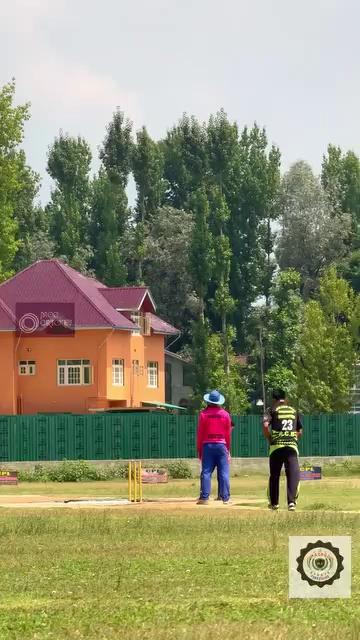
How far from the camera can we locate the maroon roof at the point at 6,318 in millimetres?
74500

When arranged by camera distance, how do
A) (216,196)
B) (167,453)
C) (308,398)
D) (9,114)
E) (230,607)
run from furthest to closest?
(216,196), (308,398), (9,114), (167,453), (230,607)

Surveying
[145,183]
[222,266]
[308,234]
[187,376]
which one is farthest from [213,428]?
[145,183]

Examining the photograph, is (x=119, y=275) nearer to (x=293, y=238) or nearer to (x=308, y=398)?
(x=293, y=238)

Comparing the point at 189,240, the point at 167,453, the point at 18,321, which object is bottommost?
the point at 167,453

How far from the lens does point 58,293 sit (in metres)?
76.2

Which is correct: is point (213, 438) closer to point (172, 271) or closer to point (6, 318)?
point (6, 318)

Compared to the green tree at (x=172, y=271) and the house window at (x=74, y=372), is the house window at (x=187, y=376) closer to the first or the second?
the green tree at (x=172, y=271)

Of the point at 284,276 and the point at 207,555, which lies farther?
the point at 284,276

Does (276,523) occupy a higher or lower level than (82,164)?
lower

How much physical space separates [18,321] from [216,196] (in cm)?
2750

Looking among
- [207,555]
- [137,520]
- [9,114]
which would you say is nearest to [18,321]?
[9,114]

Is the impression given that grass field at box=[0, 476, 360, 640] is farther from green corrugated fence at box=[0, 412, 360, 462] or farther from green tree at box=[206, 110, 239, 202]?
green tree at box=[206, 110, 239, 202]

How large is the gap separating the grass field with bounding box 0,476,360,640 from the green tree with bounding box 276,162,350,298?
85.6m

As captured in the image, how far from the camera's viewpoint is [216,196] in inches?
3917
